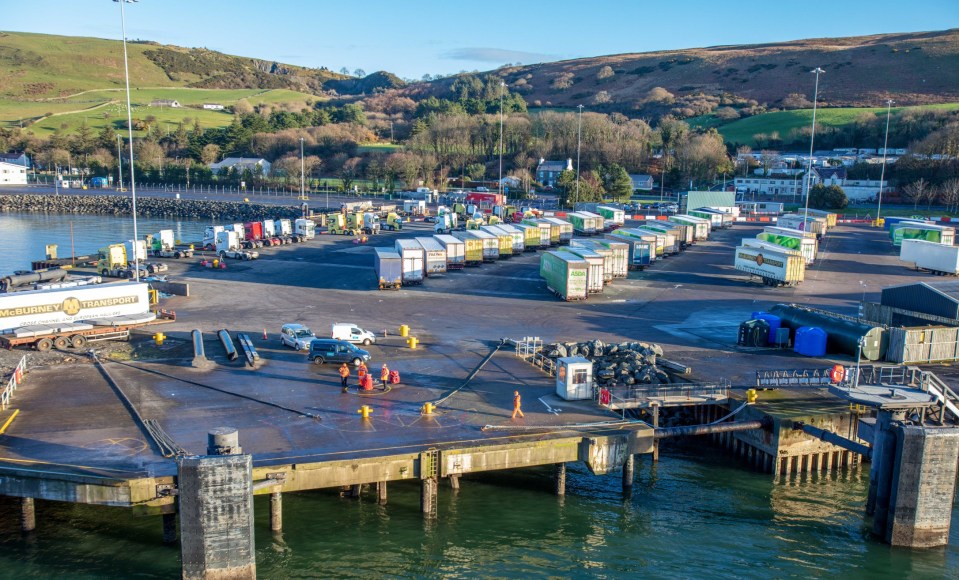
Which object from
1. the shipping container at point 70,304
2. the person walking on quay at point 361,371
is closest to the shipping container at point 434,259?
the shipping container at point 70,304

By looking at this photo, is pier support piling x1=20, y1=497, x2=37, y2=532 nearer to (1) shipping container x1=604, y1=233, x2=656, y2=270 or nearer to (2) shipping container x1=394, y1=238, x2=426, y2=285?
(2) shipping container x1=394, y1=238, x2=426, y2=285

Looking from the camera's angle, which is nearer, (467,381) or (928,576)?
(928,576)

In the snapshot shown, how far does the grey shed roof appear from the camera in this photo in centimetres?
3744

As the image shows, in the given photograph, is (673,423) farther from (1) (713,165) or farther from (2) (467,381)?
(1) (713,165)

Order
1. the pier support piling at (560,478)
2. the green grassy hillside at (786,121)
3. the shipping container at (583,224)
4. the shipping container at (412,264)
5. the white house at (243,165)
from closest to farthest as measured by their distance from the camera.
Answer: the pier support piling at (560,478) < the shipping container at (412,264) < the shipping container at (583,224) < the white house at (243,165) < the green grassy hillside at (786,121)

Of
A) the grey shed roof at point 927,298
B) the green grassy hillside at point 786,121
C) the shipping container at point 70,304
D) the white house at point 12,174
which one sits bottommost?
the shipping container at point 70,304

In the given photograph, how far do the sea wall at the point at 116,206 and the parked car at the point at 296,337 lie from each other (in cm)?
9129

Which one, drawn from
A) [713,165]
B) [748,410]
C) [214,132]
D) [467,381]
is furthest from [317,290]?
[214,132]

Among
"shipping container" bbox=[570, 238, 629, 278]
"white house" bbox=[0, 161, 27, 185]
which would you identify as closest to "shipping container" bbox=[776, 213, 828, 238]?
"shipping container" bbox=[570, 238, 629, 278]

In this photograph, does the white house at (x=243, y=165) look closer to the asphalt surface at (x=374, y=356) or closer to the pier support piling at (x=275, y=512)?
the asphalt surface at (x=374, y=356)

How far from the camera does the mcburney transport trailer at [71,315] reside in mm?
35500

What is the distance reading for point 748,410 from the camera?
94.5 feet

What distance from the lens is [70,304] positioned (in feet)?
123

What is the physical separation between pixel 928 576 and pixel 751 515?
17.1ft
